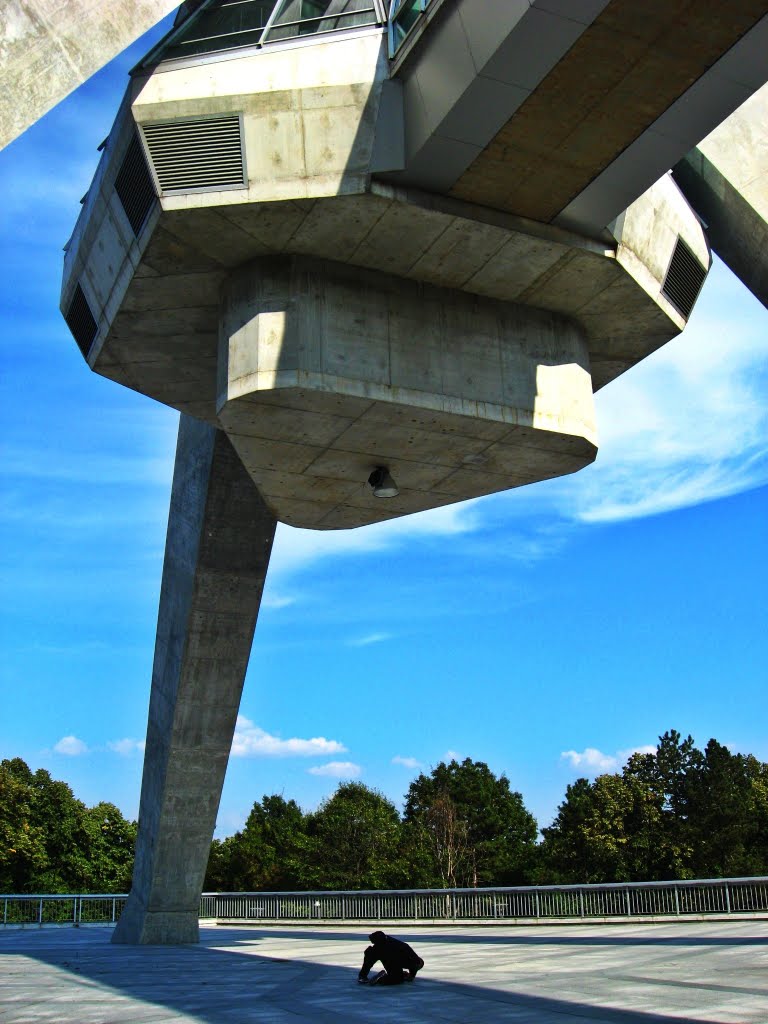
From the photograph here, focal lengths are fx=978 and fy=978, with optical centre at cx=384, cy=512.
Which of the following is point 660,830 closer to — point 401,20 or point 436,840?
point 436,840

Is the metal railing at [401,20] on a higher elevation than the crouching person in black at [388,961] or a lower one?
higher

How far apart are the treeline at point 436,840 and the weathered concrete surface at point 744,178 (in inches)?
1592

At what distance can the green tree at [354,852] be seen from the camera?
48.0 m

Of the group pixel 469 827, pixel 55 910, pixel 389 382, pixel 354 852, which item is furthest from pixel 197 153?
pixel 469 827

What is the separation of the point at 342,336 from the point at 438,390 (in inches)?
58.7

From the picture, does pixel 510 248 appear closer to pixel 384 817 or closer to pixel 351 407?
pixel 351 407

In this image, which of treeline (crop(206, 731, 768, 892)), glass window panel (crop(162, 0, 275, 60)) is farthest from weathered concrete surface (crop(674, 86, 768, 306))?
treeline (crop(206, 731, 768, 892))

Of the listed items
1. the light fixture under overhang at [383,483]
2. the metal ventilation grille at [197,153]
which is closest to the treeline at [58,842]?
the light fixture under overhang at [383,483]

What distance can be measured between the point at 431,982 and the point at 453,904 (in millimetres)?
17026

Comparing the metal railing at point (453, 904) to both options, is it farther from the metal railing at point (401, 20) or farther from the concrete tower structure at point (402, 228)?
the metal railing at point (401, 20)

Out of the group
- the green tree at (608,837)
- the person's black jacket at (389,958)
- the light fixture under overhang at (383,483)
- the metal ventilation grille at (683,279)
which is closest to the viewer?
the person's black jacket at (389,958)

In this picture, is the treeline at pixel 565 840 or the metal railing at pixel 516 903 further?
the treeline at pixel 565 840

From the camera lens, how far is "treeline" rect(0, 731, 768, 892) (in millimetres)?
50562

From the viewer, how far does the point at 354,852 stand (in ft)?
163
